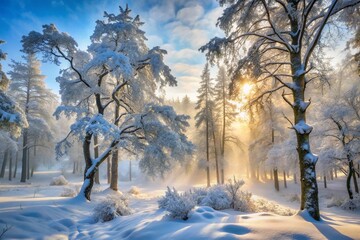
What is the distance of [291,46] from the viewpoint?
6.09 m

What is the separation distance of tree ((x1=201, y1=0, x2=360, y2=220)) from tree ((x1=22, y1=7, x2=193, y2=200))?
483cm

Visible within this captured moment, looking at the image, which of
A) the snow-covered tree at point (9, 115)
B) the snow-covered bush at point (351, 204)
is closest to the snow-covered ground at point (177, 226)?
the snow-covered tree at point (9, 115)

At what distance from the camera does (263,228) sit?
4.03m

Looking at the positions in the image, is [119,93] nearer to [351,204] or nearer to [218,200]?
[218,200]

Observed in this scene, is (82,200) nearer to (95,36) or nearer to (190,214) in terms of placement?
(190,214)

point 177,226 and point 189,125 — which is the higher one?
point 189,125

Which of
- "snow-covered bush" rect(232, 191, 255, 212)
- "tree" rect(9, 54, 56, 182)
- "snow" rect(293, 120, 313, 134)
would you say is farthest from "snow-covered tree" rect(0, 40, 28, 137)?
"tree" rect(9, 54, 56, 182)

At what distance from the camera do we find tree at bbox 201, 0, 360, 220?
5.45 metres

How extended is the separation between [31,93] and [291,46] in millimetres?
28351

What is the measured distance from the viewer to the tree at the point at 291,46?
5.45 m

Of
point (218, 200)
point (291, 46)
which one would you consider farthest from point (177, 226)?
point (291, 46)

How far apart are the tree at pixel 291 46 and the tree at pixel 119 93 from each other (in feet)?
15.9

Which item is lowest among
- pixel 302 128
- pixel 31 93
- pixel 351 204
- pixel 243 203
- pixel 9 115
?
pixel 351 204

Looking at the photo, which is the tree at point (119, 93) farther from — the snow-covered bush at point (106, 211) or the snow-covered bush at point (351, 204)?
the snow-covered bush at point (351, 204)
